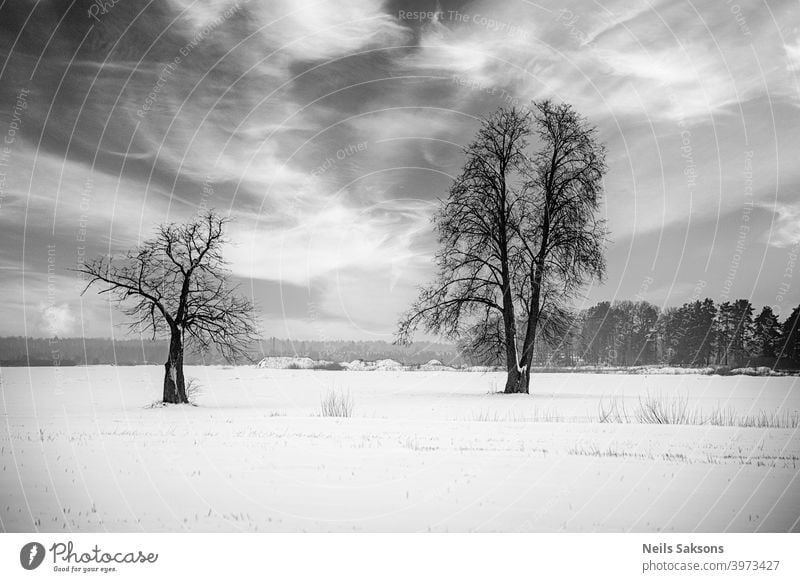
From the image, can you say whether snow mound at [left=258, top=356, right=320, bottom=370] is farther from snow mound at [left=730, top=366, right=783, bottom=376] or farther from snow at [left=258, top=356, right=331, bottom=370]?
snow mound at [left=730, top=366, right=783, bottom=376]

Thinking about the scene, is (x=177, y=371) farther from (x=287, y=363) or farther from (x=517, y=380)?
(x=287, y=363)

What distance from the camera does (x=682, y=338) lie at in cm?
7294

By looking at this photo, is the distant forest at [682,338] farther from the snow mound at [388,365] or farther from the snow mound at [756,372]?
the snow mound at [388,365]

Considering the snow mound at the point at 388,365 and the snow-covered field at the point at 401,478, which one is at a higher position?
the snow-covered field at the point at 401,478

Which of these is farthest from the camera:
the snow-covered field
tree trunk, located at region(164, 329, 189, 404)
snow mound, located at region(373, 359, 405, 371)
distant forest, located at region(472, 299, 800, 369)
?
snow mound, located at region(373, 359, 405, 371)

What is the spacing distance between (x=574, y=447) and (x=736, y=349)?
228 ft

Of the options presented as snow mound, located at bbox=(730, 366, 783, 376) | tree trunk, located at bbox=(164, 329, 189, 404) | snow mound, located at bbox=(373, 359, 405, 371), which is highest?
tree trunk, located at bbox=(164, 329, 189, 404)

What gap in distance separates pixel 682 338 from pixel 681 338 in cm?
13

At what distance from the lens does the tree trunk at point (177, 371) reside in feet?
68.7

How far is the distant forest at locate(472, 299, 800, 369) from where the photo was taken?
55.8 m
